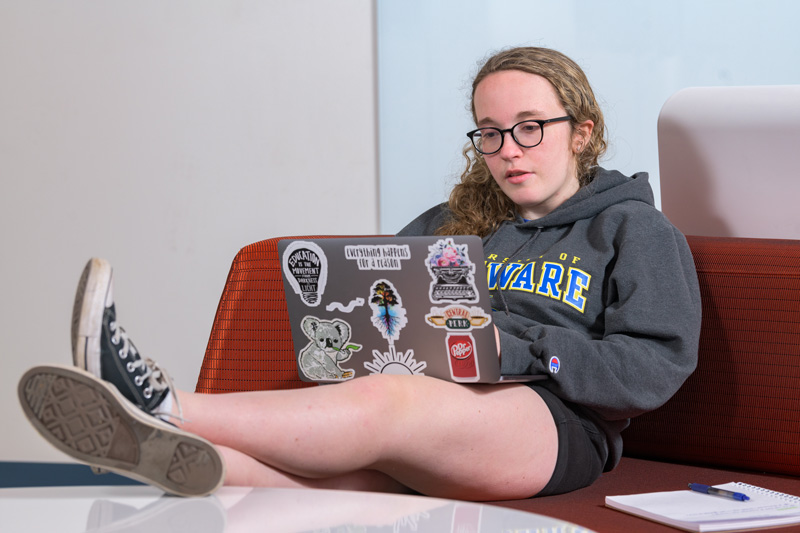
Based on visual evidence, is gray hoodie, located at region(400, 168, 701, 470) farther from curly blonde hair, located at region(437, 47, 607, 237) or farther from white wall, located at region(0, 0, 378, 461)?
white wall, located at region(0, 0, 378, 461)

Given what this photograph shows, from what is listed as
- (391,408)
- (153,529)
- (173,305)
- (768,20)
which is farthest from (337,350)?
(173,305)

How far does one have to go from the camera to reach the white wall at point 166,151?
3250mm

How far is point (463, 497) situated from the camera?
52.0 inches

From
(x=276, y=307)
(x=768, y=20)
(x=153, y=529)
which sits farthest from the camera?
(x=768, y=20)

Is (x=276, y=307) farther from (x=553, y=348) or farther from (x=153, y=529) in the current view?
(x=153, y=529)

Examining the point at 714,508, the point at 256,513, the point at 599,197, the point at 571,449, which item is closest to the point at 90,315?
the point at 256,513

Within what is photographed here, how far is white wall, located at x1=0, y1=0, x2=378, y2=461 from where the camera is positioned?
10.7 ft

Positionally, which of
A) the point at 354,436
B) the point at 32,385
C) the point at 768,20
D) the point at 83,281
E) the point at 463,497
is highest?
the point at 768,20

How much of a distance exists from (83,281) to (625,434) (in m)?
1.04

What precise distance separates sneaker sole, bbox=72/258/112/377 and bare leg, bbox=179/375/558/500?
0.47ft

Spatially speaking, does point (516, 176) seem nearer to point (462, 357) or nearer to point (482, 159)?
point (482, 159)

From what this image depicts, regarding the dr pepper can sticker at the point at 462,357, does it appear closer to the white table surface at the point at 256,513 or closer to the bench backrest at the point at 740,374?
the white table surface at the point at 256,513

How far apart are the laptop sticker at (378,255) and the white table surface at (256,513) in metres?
0.40

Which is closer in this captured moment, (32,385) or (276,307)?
(32,385)
